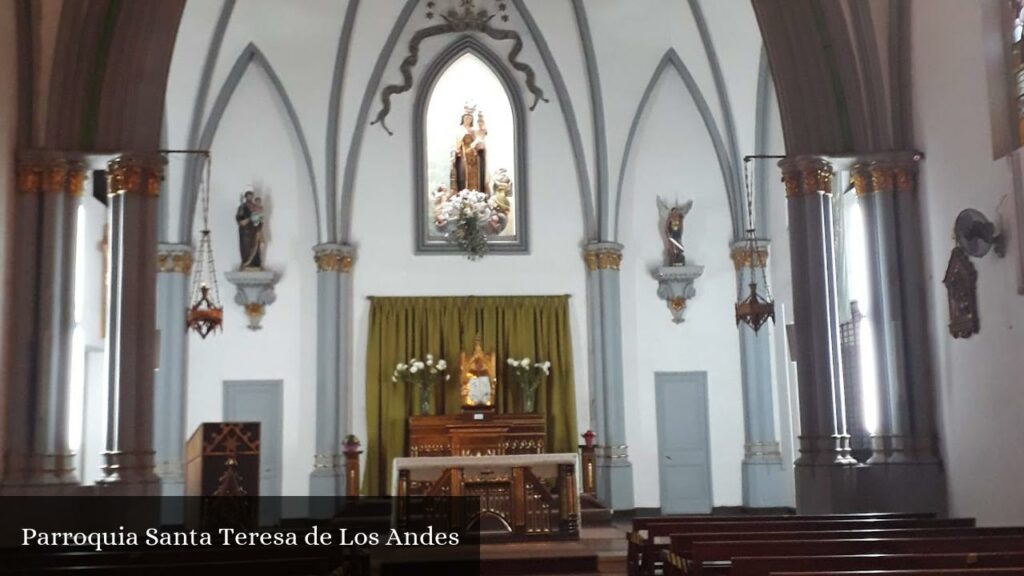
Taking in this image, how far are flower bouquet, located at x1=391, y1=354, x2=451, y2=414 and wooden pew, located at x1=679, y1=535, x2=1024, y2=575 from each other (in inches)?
464

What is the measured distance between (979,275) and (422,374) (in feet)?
33.3

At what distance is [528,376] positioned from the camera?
18688 millimetres

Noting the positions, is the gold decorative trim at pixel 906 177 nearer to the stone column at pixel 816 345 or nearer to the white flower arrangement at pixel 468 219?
the stone column at pixel 816 345

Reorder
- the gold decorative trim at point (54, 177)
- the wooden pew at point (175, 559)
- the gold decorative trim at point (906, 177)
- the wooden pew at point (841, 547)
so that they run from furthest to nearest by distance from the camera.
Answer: the gold decorative trim at point (906, 177)
the gold decorative trim at point (54, 177)
the wooden pew at point (841, 547)
the wooden pew at point (175, 559)

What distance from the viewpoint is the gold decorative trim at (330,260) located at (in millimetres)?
18688

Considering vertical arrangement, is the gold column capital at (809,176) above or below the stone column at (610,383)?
above

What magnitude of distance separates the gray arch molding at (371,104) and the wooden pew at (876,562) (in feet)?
43.6

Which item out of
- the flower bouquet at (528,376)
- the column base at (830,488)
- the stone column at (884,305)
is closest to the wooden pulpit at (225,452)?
the column base at (830,488)

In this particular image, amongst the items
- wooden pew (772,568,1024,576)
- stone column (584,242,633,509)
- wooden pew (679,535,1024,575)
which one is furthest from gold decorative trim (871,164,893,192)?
stone column (584,242,633,509)

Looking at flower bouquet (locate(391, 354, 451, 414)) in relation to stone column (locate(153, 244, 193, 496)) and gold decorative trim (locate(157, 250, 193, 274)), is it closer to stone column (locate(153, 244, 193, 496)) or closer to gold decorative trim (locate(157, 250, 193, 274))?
stone column (locate(153, 244, 193, 496))

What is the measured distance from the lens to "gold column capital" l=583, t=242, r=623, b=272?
62.2 feet

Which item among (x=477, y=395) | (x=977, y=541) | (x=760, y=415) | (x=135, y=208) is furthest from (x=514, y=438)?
(x=977, y=541)

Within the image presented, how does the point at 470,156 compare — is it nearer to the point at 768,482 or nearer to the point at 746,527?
the point at 768,482

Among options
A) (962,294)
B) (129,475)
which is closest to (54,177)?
(129,475)
